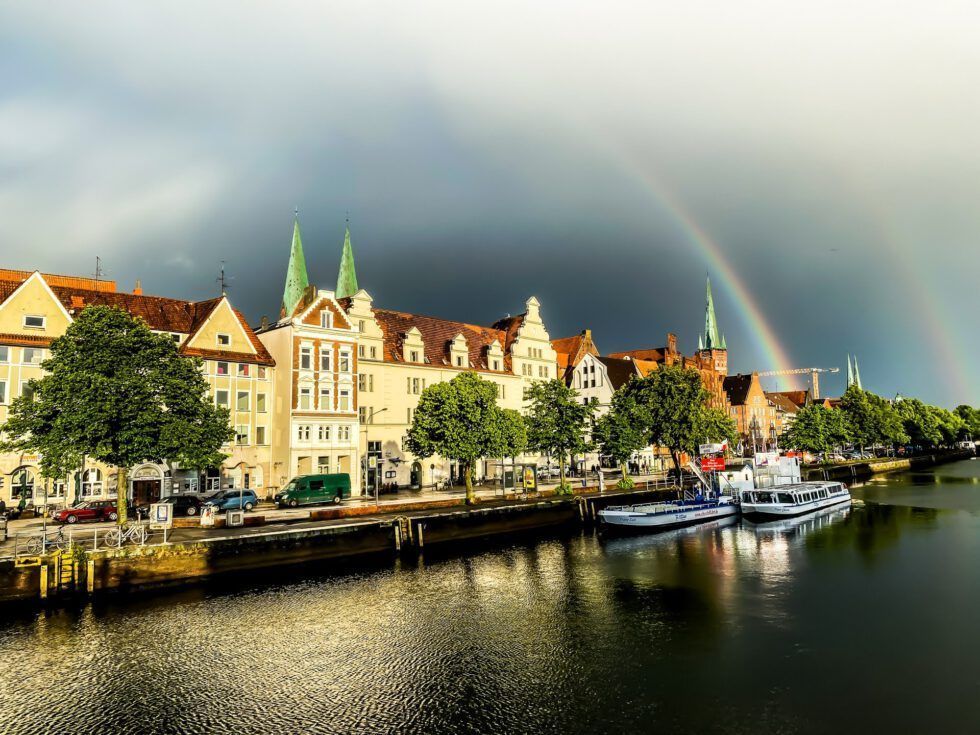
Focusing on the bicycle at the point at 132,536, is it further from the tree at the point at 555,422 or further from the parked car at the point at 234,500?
the tree at the point at 555,422

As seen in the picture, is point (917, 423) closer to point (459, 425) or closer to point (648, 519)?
point (648, 519)

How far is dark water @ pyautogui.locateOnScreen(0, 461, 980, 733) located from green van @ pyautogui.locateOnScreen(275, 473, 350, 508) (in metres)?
19.9

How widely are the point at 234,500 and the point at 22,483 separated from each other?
17.7 metres

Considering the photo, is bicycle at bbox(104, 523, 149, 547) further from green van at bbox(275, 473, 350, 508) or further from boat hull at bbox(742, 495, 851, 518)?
boat hull at bbox(742, 495, 851, 518)

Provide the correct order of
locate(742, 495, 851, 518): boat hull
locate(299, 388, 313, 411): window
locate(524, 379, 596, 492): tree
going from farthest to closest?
locate(524, 379, 596, 492): tree
locate(742, 495, 851, 518): boat hull
locate(299, 388, 313, 411): window

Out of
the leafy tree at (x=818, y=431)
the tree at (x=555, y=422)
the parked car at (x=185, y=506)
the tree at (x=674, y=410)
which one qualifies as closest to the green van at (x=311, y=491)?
the parked car at (x=185, y=506)

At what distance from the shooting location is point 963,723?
21.8 meters

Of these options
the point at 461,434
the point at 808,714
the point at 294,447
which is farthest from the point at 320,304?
the point at 808,714

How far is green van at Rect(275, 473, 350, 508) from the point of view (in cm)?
6209

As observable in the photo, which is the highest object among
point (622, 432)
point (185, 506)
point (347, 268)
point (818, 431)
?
point (347, 268)

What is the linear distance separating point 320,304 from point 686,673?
189ft

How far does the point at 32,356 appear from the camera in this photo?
59.0m

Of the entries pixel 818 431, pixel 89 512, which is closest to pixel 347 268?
pixel 89 512

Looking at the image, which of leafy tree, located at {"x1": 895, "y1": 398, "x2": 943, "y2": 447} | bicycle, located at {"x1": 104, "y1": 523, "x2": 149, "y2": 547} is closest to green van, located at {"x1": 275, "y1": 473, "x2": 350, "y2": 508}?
bicycle, located at {"x1": 104, "y1": 523, "x2": 149, "y2": 547}
